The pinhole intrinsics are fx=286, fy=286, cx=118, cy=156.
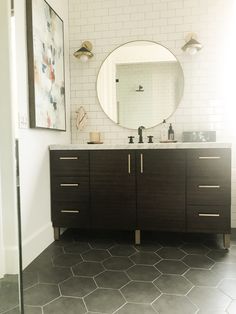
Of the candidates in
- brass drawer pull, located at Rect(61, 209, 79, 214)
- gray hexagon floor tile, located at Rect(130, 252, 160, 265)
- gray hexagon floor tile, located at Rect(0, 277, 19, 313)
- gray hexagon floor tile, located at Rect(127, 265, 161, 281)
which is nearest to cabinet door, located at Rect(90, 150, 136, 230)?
brass drawer pull, located at Rect(61, 209, 79, 214)

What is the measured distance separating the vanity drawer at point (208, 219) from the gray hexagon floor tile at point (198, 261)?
23 centimetres

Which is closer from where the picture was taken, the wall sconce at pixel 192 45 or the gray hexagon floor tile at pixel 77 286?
the gray hexagon floor tile at pixel 77 286

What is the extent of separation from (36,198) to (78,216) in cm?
44

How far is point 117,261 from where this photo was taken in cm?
226

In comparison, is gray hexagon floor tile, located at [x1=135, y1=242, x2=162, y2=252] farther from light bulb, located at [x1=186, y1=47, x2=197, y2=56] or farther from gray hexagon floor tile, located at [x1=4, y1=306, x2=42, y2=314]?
light bulb, located at [x1=186, y1=47, x2=197, y2=56]

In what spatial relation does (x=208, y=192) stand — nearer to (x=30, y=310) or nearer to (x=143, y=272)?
(x=143, y=272)

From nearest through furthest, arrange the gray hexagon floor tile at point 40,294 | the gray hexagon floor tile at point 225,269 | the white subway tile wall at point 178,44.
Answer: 1. the gray hexagon floor tile at point 40,294
2. the gray hexagon floor tile at point 225,269
3. the white subway tile wall at point 178,44

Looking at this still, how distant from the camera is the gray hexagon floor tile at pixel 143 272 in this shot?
6.50 ft

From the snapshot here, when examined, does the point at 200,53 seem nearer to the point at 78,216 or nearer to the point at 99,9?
the point at 99,9

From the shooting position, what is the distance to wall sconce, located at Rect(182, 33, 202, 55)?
2.85m

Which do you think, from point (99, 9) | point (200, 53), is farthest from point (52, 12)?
point (200, 53)

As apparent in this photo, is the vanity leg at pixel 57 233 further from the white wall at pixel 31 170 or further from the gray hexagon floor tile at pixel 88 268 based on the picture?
the gray hexagon floor tile at pixel 88 268

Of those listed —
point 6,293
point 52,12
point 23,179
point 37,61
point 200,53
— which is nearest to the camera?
point 6,293

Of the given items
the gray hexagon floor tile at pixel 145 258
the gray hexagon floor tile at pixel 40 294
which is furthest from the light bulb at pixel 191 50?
the gray hexagon floor tile at pixel 40 294
